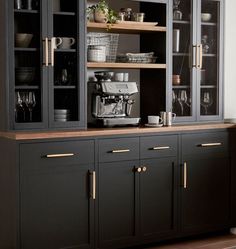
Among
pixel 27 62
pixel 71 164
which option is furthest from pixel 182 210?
pixel 27 62

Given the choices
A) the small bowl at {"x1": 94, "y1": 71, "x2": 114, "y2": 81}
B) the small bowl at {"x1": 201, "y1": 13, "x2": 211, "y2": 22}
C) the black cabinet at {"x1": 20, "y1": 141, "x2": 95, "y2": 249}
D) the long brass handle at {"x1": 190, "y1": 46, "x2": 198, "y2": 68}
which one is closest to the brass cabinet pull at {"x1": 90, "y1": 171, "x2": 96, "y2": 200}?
the black cabinet at {"x1": 20, "y1": 141, "x2": 95, "y2": 249}

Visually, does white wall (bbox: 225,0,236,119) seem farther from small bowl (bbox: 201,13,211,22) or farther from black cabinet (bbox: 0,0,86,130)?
black cabinet (bbox: 0,0,86,130)

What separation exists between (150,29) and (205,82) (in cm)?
68

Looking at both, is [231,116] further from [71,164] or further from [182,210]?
[71,164]

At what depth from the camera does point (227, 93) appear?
4926 millimetres

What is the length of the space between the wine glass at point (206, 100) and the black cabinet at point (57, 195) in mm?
1180

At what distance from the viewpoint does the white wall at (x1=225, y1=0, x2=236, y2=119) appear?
4.89 m

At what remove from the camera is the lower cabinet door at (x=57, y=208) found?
3613 millimetres

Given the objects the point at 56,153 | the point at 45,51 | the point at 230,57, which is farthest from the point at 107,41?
the point at 230,57

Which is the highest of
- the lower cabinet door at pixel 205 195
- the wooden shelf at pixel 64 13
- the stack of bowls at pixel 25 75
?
the wooden shelf at pixel 64 13

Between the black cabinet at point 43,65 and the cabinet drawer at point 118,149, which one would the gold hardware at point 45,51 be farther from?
the cabinet drawer at point 118,149

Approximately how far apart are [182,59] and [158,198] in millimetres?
1102

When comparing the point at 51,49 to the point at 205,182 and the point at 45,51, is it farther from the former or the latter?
the point at 205,182

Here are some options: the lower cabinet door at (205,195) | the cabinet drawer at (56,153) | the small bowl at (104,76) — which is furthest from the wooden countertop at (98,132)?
the small bowl at (104,76)
